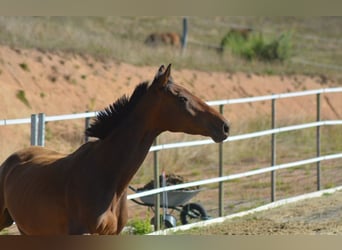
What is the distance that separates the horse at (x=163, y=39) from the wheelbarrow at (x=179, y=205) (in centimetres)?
1672

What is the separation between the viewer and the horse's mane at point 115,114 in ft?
23.8

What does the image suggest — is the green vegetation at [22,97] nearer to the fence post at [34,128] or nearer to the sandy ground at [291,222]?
the sandy ground at [291,222]

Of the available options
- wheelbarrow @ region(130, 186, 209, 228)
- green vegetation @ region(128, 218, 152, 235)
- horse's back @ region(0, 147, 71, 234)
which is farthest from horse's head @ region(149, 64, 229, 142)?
wheelbarrow @ region(130, 186, 209, 228)

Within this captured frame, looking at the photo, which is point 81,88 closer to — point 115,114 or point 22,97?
point 22,97

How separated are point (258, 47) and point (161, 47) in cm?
378

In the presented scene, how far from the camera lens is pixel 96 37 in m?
25.2

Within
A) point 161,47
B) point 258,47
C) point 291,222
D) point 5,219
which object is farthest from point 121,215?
point 258,47

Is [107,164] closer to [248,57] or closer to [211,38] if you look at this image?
[248,57]

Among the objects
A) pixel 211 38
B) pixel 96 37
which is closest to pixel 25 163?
pixel 96 37

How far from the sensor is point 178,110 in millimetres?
7145

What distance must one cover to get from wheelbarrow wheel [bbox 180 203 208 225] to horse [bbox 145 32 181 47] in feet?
54.7

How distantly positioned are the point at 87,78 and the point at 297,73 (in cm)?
878

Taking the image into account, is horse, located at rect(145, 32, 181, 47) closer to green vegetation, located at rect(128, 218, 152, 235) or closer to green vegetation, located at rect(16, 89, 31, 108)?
green vegetation, located at rect(16, 89, 31, 108)

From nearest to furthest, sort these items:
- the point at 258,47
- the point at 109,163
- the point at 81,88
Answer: the point at 109,163 → the point at 81,88 → the point at 258,47
